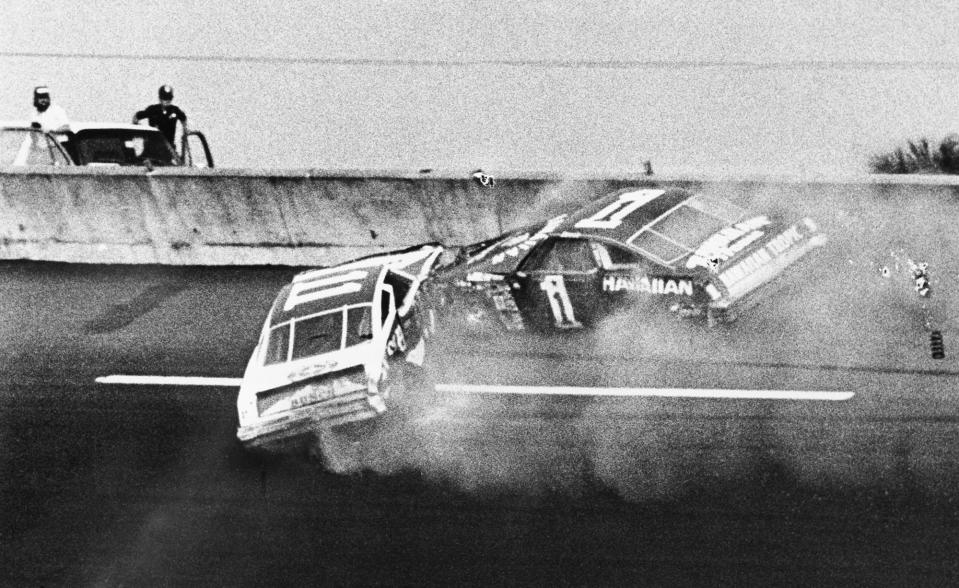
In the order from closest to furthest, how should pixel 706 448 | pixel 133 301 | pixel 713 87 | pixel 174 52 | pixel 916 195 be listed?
pixel 706 448, pixel 916 195, pixel 133 301, pixel 713 87, pixel 174 52

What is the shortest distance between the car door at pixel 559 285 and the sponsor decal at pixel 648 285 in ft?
0.39

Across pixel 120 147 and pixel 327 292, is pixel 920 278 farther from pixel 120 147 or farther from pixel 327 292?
pixel 120 147

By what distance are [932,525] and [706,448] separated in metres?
1.81

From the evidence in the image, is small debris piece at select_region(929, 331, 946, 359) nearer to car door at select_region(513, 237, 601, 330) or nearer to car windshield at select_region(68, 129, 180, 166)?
car door at select_region(513, 237, 601, 330)

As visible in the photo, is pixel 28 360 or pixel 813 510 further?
pixel 28 360

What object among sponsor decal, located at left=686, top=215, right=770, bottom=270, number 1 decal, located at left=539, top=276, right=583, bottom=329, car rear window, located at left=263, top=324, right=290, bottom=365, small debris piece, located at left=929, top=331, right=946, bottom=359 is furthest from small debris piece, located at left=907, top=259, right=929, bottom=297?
car rear window, located at left=263, top=324, right=290, bottom=365

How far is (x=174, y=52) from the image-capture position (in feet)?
95.6

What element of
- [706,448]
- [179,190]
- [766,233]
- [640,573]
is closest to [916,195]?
[766,233]

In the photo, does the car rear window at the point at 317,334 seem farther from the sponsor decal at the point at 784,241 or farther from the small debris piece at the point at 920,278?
the small debris piece at the point at 920,278

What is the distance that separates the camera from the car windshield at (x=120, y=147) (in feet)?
54.5

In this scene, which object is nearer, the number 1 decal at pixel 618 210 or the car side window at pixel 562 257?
the car side window at pixel 562 257

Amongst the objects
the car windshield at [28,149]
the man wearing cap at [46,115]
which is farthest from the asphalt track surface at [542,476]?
the man wearing cap at [46,115]

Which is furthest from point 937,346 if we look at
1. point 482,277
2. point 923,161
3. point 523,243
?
point 923,161

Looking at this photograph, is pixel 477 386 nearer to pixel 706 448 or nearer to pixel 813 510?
pixel 706 448
